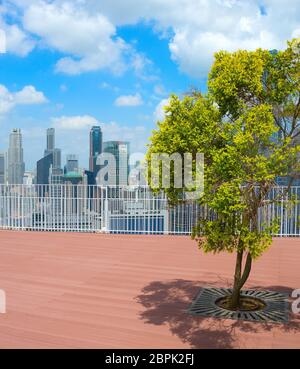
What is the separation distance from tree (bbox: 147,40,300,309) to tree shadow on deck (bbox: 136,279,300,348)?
0.88 metres

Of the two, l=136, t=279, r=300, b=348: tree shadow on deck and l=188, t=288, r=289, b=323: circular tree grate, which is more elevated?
l=188, t=288, r=289, b=323: circular tree grate

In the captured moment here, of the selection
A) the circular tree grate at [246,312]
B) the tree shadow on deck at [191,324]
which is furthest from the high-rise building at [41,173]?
the circular tree grate at [246,312]

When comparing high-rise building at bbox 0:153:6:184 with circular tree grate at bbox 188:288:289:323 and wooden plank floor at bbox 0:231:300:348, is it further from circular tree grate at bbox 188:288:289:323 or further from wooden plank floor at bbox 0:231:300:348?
circular tree grate at bbox 188:288:289:323

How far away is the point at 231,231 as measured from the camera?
4.59 meters

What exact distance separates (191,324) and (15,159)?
1500 cm

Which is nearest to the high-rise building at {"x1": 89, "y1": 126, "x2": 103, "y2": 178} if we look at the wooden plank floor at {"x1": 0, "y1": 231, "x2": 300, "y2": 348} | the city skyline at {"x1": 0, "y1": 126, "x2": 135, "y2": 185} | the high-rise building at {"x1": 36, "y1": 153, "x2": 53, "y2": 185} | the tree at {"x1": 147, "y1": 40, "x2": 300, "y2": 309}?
the city skyline at {"x1": 0, "y1": 126, "x2": 135, "y2": 185}

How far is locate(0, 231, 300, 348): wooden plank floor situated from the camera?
4480mm

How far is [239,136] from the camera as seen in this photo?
4090 mm

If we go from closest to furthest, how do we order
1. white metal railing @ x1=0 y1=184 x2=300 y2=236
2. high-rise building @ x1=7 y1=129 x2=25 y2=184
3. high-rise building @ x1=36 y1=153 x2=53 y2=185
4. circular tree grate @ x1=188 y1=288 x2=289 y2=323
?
circular tree grate @ x1=188 y1=288 x2=289 y2=323 < white metal railing @ x1=0 y1=184 x2=300 y2=236 < high-rise building @ x1=36 y1=153 x2=53 y2=185 < high-rise building @ x1=7 y1=129 x2=25 y2=184

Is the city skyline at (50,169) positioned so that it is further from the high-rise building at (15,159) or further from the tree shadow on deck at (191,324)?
the tree shadow on deck at (191,324)

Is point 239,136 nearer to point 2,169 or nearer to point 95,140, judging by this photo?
point 2,169

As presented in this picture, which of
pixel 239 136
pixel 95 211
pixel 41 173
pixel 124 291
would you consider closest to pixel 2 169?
pixel 41 173

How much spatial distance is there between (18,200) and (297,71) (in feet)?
32.8

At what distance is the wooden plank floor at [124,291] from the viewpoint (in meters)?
4.48
